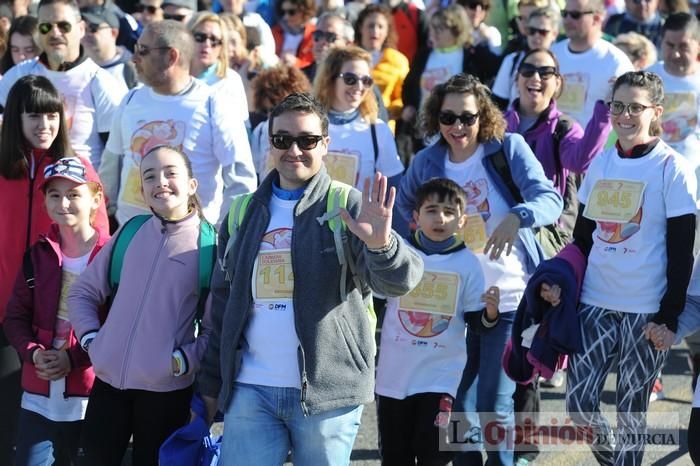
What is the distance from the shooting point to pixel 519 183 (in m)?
5.80

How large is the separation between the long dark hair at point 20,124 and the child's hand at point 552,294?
251cm

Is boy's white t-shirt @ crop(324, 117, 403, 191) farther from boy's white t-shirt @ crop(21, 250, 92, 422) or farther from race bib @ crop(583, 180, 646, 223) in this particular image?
boy's white t-shirt @ crop(21, 250, 92, 422)

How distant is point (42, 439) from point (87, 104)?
2626mm

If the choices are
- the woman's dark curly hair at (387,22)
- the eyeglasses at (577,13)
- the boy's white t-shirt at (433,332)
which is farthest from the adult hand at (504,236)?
the woman's dark curly hair at (387,22)

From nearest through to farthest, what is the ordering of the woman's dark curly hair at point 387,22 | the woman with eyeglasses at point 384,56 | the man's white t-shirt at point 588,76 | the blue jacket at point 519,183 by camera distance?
1. the blue jacket at point 519,183
2. the man's white t-shirt at point 588,76
3. the woman with eyeglasses at point 384,56
4. the woman's dark curly hair at point 387,22

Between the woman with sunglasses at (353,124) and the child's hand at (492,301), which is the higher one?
the woman with sunglasses at (353,124)

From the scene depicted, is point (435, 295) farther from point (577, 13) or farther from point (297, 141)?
point (577, 13)

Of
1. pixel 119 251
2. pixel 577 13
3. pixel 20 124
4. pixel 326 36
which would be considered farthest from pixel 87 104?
pixel 577 13

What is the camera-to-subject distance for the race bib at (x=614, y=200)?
5285 mm

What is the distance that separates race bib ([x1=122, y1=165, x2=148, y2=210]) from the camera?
6.48 m

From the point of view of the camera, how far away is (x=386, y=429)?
5.53 meters

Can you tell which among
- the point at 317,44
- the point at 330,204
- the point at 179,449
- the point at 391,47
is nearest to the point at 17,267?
the point at 179,449

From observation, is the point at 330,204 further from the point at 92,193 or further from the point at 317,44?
the point at 317,44

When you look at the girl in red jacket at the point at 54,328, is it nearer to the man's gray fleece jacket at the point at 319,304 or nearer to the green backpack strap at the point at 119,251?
the green backpack strap at the point at 119,251
